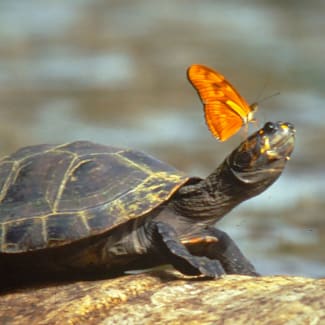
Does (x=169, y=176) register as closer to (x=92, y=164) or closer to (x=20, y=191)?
(x=92, y=164)

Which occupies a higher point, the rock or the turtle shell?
the turtle shell

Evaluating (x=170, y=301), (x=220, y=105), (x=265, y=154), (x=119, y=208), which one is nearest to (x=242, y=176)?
(x=265, y=154)

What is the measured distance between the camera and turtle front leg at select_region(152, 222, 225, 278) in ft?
11.5

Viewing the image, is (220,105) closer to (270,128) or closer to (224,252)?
(270,128)

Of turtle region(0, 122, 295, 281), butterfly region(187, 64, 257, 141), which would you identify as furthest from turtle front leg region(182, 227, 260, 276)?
butterfly region(187, 64, 257, 141)

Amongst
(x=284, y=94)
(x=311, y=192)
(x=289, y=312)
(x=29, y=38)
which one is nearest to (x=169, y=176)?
(x=289, y=312)

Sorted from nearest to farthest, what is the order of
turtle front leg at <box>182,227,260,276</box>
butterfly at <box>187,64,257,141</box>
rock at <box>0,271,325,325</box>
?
1. rock at <box>0,271,325,325</box>
2. butterfly at <box>187,64,257,141</box>
3. turtle front leg at <box>182,227,260,276</box>

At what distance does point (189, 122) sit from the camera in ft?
35.2

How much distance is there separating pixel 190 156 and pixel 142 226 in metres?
5.75

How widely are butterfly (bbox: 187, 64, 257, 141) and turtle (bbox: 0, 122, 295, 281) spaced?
0.30ft

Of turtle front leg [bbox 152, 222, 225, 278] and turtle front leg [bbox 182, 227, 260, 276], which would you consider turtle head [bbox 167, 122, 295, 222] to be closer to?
turtle front leg [bbox 182, 227, 260, 276]

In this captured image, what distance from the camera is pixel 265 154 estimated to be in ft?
11.8

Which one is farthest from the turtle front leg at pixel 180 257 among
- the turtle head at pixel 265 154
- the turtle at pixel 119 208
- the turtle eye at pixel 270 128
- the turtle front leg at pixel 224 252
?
the turtle eye at pixel 270 128

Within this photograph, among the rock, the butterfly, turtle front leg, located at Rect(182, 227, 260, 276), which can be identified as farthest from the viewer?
turtle front leg, located at Rect(182, 227, 260, 276)
